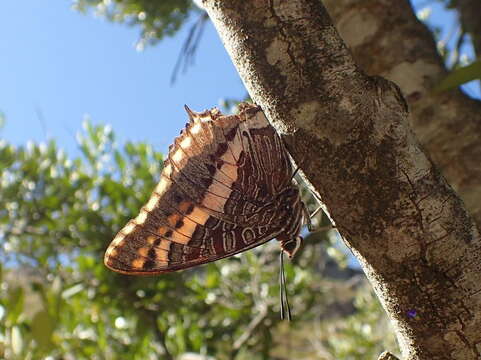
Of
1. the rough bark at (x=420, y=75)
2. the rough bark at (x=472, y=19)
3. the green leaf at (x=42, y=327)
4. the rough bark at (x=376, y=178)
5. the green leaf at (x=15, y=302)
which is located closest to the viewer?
the rough bark at (x=376, y=178)

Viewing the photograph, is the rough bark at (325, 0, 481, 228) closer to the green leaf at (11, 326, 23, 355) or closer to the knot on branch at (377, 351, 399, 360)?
the knot on branch at (377, 351, 399, 360)

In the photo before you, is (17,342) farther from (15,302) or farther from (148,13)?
(148,13)

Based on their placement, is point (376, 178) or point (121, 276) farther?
point (121, 276)

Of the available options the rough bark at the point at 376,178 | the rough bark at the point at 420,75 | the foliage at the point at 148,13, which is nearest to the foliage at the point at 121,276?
the foliage at the point at 148,13

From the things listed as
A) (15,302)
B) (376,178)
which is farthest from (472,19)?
(15,302)

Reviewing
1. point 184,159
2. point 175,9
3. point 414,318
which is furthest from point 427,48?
point 175,9

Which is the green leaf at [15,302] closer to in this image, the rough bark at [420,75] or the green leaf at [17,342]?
the green leaf at [17,342]

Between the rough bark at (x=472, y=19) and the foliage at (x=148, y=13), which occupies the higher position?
the foliage at (x=148, y=13)

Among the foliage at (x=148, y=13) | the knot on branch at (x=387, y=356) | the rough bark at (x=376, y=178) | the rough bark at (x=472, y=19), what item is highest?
the foliage at (x=148, y=13)

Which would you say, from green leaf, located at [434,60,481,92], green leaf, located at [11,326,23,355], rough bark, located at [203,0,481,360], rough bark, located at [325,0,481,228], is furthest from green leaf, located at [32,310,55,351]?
rough bark, located at [325,0,481,228]
